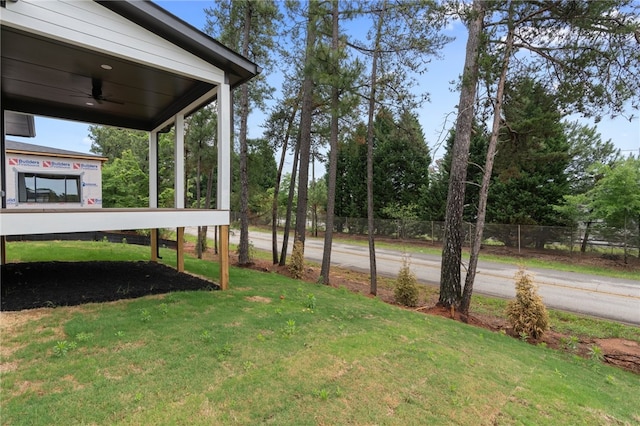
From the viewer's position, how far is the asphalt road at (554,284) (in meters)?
7.88

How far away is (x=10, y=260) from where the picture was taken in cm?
698

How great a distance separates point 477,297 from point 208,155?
10.5 metres

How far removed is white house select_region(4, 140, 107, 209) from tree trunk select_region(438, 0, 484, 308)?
576 inches

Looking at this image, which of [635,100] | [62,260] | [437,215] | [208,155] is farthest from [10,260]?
[437,215]

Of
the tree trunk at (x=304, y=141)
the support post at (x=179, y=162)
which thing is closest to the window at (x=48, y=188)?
the support post at (x=179, y=162)

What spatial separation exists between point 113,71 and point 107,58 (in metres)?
0.56

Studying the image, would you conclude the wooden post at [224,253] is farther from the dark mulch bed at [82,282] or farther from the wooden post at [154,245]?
the wooden post at [154,245]

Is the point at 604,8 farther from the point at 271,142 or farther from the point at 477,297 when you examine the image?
the point at 271,142

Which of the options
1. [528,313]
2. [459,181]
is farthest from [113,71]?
[528,313]

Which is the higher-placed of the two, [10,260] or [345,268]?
[10,260]

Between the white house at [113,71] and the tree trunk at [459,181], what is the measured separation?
428cm

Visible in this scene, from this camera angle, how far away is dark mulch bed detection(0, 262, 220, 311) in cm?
438

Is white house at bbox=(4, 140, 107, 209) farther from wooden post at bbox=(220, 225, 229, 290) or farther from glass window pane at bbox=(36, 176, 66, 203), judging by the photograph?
wooden post at bbox=(220, 225, 229, 290)

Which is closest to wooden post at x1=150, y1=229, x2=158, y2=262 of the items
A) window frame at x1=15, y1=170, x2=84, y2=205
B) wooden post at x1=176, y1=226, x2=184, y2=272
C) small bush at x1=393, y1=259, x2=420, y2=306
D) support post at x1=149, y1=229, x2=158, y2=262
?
support post at x1=149, y1=229, x2=158, y2=262
